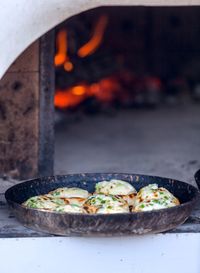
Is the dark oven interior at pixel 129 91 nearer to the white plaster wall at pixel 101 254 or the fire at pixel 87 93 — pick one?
the fire at pixel 87 93

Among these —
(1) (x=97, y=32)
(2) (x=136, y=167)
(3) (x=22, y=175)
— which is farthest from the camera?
(1) (x=97, y=32)

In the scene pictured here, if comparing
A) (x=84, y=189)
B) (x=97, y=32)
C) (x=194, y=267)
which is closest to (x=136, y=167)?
(x=84, y=189)

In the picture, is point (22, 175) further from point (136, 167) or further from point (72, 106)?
point (72, 106)

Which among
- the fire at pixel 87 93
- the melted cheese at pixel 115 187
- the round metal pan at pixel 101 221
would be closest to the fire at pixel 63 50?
the fire at pixel 87 93

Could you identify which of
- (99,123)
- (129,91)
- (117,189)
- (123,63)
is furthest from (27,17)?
(123,63)

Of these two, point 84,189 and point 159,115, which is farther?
point 159,115

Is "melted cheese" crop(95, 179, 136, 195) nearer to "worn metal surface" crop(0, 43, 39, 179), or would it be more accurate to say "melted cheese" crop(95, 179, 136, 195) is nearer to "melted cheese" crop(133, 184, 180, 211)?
"melted cheese" crop(133, 184, 180, 211)
